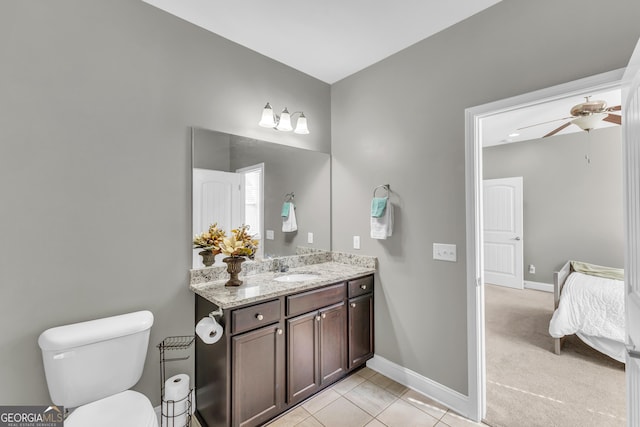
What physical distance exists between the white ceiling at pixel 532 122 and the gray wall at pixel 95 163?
2993 mm

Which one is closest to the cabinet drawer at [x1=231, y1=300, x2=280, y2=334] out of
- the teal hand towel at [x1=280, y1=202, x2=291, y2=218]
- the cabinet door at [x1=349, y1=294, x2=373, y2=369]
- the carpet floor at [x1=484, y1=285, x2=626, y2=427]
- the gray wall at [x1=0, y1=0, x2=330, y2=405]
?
the gray wall at [x1=0, y1=0, x2=330, y2=405]

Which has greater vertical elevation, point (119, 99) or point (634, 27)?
point (634, 27)

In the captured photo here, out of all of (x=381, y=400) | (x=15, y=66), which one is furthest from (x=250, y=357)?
(x=15, y=66)

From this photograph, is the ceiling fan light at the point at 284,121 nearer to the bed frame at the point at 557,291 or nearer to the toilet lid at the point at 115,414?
the toilet lid at the point at 115,414

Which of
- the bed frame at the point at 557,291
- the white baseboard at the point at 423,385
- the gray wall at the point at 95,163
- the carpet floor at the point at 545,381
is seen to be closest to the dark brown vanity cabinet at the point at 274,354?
the white baseboard at the point at 423,385

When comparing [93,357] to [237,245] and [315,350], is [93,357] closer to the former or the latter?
[237,245]

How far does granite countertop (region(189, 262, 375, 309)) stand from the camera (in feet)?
5.46

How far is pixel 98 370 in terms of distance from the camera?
140cm

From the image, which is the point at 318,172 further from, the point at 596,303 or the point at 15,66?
the point at 596,303

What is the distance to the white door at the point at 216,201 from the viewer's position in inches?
77.1

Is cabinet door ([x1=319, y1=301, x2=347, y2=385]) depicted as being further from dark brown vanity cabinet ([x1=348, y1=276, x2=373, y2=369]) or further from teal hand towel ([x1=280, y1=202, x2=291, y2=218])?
teal hand towel ([x1=280, y1=202, x2=291, y2=218])

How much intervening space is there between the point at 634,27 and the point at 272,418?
2962 mm

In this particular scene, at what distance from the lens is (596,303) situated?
253 centimetres

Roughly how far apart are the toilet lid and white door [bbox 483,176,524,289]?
5.67 meters
